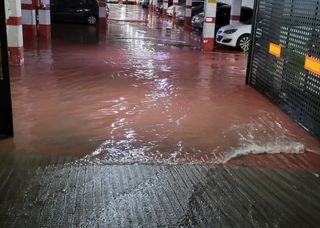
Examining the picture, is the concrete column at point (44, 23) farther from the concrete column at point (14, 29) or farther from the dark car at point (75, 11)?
the dark car at point (75, 11)

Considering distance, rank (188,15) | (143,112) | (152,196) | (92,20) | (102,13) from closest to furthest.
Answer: (152,196)
(143,112)
(92,20)
(102,13)
(188,15)

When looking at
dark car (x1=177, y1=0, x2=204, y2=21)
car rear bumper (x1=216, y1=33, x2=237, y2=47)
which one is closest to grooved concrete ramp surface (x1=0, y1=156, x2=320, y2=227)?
car rear bumper (x1=216, y1=33, x2=237, y2=47)

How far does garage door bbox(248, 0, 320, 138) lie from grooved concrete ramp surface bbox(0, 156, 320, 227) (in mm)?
1939

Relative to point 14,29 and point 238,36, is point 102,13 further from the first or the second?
point 14,29

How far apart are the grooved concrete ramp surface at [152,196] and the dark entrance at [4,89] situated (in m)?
0.78

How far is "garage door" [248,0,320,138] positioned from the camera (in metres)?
6.40

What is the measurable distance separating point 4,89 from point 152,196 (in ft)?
7.86

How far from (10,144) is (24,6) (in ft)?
38.4

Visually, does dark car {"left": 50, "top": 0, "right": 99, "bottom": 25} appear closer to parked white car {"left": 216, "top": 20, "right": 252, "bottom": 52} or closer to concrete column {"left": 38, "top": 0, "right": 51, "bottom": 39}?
concrete column {"left": 38, "top": 0, "right": 51, "bottom": 39}

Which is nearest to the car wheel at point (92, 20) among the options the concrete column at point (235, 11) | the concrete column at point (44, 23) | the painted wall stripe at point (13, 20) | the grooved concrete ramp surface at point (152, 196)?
the concrete column at point (44, 23)

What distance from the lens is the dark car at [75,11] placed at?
2252 centimetres

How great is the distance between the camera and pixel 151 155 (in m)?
5.32

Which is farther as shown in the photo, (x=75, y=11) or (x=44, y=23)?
(x=75, y=11)

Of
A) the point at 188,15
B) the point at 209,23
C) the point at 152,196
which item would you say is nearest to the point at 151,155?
the point at 152,196
